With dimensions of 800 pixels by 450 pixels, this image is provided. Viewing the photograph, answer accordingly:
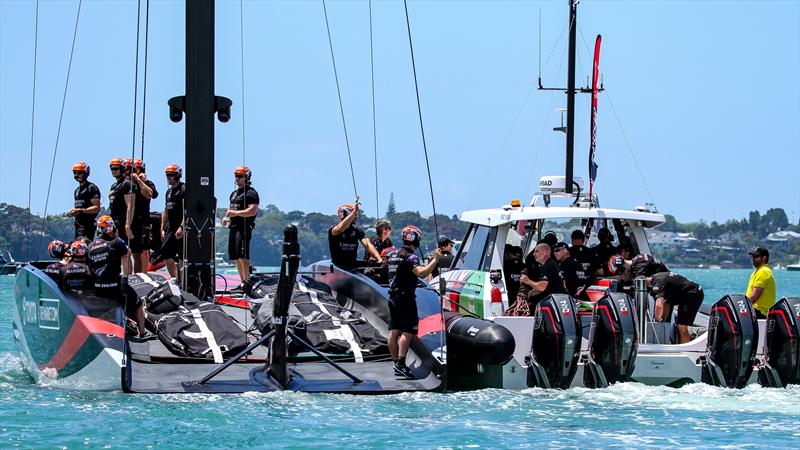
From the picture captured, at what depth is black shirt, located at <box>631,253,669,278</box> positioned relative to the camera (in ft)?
43.0

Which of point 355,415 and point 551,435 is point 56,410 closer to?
point 355,415

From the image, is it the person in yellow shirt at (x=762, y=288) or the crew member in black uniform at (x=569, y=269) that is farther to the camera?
the crew member in black uniform at (x=569, y=269)

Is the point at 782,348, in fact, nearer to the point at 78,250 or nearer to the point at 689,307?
the point at 689,307

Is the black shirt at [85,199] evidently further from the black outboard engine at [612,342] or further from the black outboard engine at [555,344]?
the black outboard engine at [612,342]

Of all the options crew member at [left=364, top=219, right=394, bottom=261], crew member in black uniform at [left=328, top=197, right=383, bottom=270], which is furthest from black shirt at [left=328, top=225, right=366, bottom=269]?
crew member at [left=364, top=219, right=394, bottom=261]

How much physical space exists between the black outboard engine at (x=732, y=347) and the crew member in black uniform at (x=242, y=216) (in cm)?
546

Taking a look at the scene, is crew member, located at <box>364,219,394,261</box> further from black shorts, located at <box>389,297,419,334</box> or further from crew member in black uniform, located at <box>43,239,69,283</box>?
crew member in black uniform, located at <box>43,239,69,283</box>

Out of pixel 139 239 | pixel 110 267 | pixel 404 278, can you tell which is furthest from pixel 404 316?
pixel 139 239

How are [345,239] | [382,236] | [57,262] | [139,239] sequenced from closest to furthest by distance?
[57,262]
[345,239]
[139,239]
[382,236]

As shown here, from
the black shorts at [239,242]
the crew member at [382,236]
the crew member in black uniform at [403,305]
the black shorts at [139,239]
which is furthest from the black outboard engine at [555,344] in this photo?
the black shorts at [139,239]

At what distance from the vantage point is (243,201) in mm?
14273

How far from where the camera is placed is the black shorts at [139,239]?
1501cm

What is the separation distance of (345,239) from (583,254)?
2.93 metres

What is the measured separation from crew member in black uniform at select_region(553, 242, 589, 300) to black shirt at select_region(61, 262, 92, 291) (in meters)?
5.21
